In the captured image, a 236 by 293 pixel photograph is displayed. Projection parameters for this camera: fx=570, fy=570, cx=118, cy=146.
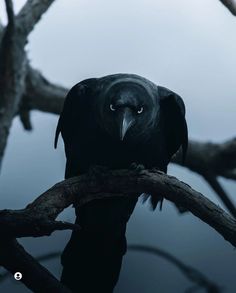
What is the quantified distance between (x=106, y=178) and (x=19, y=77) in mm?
945

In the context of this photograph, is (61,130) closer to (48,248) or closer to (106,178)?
(106,178)

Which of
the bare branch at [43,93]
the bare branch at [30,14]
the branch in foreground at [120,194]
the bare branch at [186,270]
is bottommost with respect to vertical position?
the bare branch at [186,270]

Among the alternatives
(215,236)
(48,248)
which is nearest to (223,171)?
(215,236)

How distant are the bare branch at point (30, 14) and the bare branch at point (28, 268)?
126 cm

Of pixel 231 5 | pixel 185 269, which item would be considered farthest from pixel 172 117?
pixel 185 269

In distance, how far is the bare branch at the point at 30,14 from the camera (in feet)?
8.46

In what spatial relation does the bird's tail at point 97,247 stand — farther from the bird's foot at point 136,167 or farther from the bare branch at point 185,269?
the bare branch at point 185,269

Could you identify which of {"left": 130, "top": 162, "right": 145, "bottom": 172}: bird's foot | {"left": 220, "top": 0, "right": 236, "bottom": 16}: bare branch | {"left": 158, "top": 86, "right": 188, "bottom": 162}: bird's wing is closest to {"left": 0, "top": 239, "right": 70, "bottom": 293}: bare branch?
{"left": 130, "top": 162, "right": 145, "bottom": 172}: bird's foot

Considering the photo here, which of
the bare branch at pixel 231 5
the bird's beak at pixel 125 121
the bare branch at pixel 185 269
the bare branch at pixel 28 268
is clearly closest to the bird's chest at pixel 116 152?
the bird's beak at pixel 125 121

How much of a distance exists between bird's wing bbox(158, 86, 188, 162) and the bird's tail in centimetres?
27

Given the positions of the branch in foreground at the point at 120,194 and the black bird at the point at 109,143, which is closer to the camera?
the branch in foreground at the point at 120,194

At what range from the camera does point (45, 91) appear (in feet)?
9.27

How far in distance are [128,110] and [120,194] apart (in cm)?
29

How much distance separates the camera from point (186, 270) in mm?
2828
